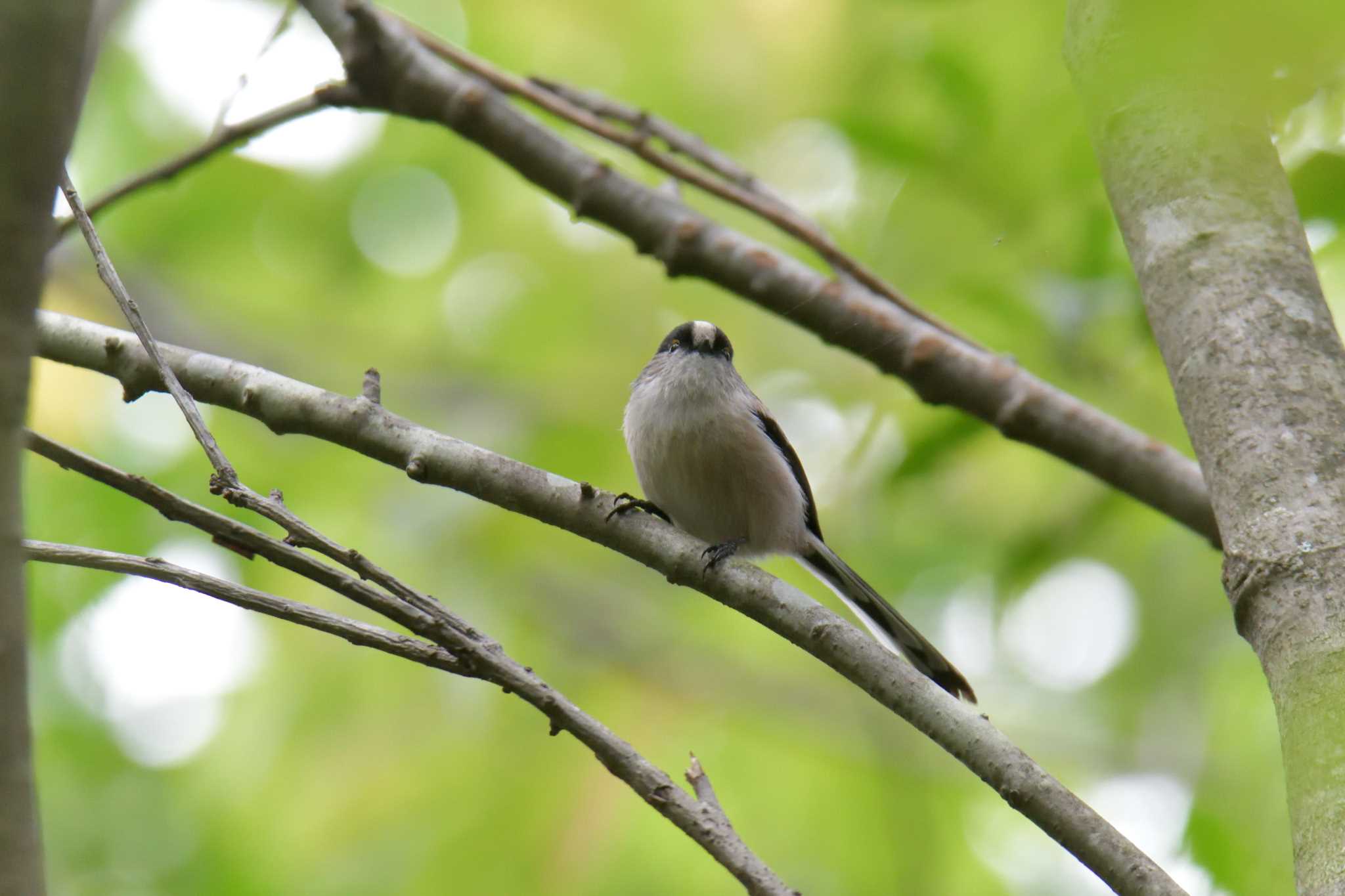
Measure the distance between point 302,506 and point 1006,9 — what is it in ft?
14.4

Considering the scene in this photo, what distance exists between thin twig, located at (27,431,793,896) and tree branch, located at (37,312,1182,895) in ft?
1.36

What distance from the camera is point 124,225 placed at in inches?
280

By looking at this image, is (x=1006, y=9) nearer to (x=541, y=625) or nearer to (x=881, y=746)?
(x=881, y=746)

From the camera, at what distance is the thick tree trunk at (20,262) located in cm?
103

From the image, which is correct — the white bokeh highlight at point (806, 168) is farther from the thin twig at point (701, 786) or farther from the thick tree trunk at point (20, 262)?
the thick tree trunk at point (20, 262)

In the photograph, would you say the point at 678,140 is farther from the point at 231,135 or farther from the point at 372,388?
the point at 372,388

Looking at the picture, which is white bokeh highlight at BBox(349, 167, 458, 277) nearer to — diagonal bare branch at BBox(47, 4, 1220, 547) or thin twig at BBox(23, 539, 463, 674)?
diagonal bare branch at BBox(47, 4, 1220, 547)

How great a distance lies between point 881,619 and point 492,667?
272cm

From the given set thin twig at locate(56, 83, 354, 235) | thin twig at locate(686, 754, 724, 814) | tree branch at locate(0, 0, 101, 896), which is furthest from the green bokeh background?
tree branch at locate(0, 0, 101, 896)

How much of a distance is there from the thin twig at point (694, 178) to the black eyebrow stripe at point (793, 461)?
95cm

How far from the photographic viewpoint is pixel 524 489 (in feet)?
8.33

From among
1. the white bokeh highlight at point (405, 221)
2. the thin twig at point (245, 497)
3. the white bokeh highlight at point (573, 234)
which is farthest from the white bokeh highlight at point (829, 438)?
the thin twig at point (245, 497)

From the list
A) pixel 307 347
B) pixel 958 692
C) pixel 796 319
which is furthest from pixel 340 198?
pixel 958 692

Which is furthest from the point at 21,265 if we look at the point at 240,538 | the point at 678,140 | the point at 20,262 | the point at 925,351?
the point at 678,140
